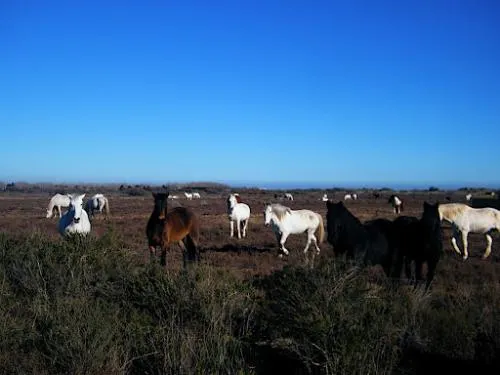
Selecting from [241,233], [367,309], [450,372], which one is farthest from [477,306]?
[241,233]

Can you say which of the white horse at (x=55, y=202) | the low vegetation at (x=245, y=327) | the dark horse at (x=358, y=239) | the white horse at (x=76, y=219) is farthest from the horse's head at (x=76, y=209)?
the white horse at (x=55, y=202)

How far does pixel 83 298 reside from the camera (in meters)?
6.52

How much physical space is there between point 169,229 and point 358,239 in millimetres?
4893

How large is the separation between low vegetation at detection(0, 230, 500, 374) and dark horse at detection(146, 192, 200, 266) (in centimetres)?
448

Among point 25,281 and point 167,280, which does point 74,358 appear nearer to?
point 167,280

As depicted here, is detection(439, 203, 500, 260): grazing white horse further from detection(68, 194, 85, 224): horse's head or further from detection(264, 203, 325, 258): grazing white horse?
detection(68, 194, 85, 224): horse's head

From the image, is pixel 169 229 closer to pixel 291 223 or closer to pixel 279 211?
pixel 279 211

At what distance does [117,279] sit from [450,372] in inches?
182

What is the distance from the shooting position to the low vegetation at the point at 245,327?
16.9 feet

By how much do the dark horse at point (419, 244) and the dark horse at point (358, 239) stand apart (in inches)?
9.3

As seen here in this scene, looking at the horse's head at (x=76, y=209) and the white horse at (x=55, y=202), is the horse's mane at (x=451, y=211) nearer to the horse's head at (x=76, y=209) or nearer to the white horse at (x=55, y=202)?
the horse's head at (x=76, y=209)

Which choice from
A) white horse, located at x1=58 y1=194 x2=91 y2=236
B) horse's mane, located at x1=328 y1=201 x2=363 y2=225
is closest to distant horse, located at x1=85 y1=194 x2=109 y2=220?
white horse, located at x1=58 y1=194 x2=91 y2=236

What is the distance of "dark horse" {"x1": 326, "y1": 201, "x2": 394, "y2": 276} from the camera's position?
392 inches

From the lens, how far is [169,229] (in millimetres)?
12594
